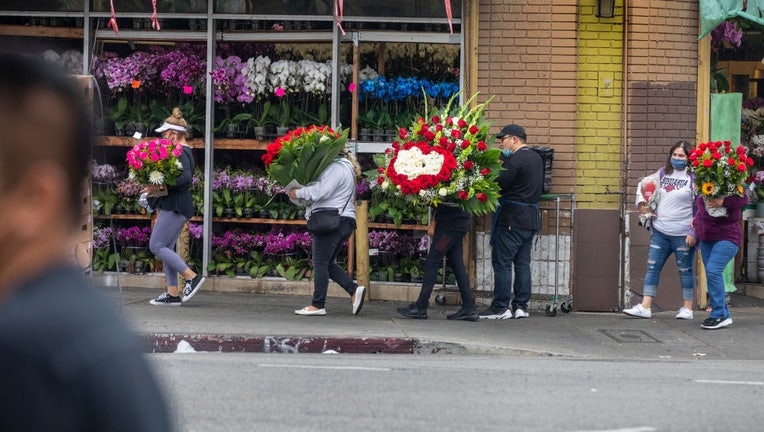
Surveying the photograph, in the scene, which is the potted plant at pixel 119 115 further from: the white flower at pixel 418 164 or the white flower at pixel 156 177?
the white flower at pixel 418 164

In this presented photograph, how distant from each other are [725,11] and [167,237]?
6.32 meters

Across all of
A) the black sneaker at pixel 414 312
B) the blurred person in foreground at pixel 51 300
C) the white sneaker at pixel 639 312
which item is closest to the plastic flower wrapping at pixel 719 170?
the white sneaker at pixel 639 312

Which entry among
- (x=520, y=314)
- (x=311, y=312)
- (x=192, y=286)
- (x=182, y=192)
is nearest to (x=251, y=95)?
(x=182, y=192)

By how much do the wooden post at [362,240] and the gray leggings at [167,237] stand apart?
6.23ft

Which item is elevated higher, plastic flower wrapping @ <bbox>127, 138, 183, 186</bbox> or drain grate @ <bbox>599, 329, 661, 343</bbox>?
plastic flower wrapping @ <bbox>127, 138, 183, 186</bbox>

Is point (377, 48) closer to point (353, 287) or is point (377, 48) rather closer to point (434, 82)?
point (434, 82)

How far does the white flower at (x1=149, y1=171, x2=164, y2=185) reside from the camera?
11.3 m

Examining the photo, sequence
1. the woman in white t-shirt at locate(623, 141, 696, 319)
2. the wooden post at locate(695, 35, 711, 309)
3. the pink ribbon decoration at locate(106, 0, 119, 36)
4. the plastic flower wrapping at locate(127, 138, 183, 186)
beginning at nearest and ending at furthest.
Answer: the plastic flower wrapping at locate(127, 138, 183, 186), the woman in white t-shirt at locate(623, 141, 696, 319), the pink ribbon decoration at locate(106, 0, 119, 36), the wooden post at locate(695, 35, 711, 309)

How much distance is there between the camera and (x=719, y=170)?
430 inches

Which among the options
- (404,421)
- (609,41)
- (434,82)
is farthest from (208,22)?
(404,421)

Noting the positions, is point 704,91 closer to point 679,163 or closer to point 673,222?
point 679,163

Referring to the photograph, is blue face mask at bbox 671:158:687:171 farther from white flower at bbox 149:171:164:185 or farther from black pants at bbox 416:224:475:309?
white flower at bbox 149:171:164:185

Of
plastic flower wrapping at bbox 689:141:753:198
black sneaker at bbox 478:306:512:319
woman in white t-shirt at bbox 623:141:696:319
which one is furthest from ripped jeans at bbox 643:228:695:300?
black sneaker at bbox 478:306:512:319

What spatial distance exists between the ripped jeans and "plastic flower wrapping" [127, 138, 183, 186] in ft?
16.1
